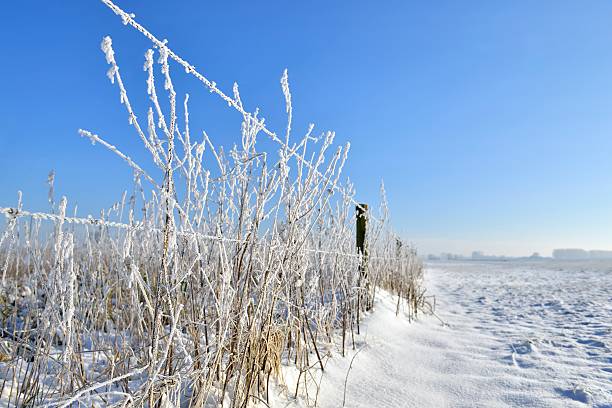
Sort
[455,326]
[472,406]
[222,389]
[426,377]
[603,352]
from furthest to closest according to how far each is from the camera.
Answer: [455,326], [603,352], [426,377], [472,406], [222,389]

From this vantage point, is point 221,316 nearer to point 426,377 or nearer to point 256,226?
point 256,226

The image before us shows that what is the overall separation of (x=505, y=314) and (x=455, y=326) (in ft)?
3.38

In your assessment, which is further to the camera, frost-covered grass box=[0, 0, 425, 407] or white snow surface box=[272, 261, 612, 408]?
white snow surface box=[272, 261, 612, 408]

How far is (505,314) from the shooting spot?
4.51 meters

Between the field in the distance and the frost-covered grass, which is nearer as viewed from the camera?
the frost-covered grass

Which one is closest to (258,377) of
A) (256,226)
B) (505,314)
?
(256,226)

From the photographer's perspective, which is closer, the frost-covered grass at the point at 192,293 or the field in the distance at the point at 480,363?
the frost-covered grass at the point at 192,293

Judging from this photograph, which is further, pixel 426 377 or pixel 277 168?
pixel 426 377

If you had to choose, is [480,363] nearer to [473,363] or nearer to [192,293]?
[473,363]

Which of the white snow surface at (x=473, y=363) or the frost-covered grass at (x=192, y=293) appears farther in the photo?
the white snow surface at (x=473, y=363)

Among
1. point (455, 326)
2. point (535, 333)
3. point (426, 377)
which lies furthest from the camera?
point (455, 326)

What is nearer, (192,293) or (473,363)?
(192,293)

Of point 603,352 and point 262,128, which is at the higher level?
point 262,128

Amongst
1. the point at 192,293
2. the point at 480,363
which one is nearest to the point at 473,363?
the point at 480,363
